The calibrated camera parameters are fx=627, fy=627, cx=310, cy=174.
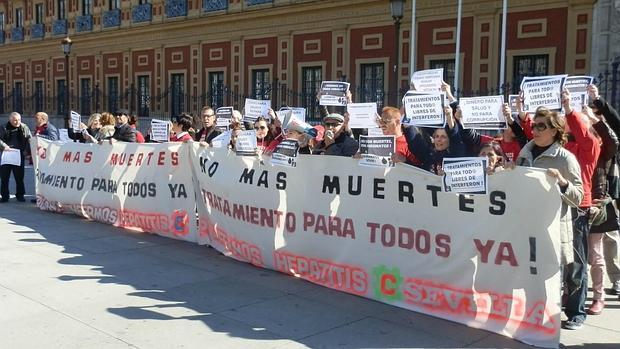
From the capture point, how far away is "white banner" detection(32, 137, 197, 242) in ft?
26.9

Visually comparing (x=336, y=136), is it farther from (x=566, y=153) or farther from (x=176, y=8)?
(x=176, y=8)

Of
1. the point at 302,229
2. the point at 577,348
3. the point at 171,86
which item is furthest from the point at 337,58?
the point at 577,348

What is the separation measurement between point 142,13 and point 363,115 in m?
22.3

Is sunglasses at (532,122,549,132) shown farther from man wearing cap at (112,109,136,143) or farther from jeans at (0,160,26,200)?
jeans at (0,160,26,200)

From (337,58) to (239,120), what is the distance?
12501 mm

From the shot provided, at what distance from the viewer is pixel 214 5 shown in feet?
77.3

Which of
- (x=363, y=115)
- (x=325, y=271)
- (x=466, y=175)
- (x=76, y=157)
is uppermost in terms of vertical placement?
(x=363, y=115)

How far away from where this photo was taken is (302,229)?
6.17 metres

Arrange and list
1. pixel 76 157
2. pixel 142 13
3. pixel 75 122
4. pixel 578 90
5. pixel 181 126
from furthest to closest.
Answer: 1. pixel 142 13
2. pixel 75 122
3. pixel 76 157
4. pixel 181 126
5. pixel 578 90

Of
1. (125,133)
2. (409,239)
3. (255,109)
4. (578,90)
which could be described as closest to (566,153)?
(578,90)

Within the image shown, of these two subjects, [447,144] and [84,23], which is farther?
[84,23]

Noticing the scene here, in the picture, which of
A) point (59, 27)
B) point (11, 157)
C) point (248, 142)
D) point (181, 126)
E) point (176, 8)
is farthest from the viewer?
point (59, 27)

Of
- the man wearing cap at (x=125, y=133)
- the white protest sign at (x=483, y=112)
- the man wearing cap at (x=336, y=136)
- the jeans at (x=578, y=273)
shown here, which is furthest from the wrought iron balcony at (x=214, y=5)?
the jeans at (x=578, y=273)

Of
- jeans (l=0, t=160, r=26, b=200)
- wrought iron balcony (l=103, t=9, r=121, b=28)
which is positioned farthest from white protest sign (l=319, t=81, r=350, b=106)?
wrought iron balcony (l=103, t=9, r=121, b=28)
